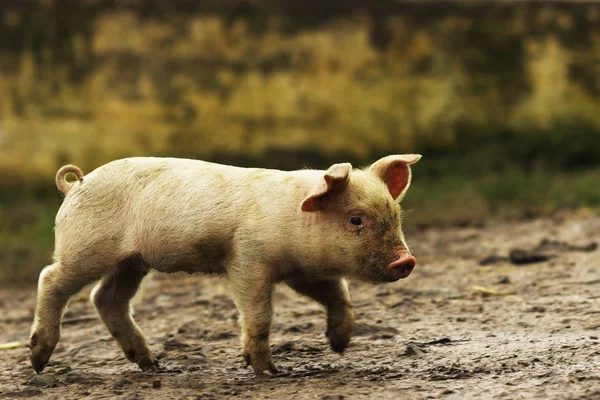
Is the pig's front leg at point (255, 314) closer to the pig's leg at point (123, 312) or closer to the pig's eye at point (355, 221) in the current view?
the pig's eye at point (355, 221)

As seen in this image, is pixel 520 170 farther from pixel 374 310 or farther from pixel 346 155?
pixel 374 310

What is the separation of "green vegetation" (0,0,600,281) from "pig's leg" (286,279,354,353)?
708cm

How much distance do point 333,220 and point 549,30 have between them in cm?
974

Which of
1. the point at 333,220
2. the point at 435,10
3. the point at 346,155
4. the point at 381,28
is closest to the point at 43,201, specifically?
the point at 346,155

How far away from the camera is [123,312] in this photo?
549cm

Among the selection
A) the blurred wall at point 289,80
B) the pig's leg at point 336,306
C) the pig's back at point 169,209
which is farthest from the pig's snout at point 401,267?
the blurred wall at point 289,80

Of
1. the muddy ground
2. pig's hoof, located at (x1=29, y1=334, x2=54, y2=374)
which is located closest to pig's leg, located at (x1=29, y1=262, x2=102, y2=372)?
pig's hoof, located at (x1=29, y1=334, x2=54, y2=374)

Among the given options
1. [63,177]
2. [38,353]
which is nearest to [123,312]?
[38,353]

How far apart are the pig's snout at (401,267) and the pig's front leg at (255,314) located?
2.05ft

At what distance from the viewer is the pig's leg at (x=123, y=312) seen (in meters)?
5.45

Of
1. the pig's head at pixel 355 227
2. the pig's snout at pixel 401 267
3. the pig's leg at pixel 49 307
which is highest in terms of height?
the pig's head at pixel 355 227

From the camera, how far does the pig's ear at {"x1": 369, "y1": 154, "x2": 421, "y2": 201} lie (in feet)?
17.1

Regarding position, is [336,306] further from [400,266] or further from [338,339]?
[400,266]

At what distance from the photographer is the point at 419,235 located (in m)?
10.1
